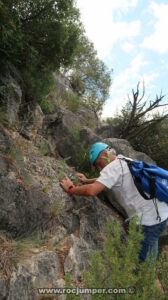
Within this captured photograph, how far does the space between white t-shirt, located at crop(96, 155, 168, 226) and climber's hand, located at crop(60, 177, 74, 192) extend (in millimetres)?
762

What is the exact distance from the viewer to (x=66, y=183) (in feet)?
15.4

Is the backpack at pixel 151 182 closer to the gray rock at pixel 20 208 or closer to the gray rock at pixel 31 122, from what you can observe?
the gray rock at pixel 20 208

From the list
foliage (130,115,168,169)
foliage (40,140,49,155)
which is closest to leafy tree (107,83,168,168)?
foliage (130,115,168,169)

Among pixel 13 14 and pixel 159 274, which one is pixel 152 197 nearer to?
pixel 159 274

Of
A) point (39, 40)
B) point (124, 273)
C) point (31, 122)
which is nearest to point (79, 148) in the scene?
point (31, 122)

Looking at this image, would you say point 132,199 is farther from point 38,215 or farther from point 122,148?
point 122,148

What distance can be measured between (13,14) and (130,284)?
4.62 metres

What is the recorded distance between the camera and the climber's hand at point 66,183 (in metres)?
4.67

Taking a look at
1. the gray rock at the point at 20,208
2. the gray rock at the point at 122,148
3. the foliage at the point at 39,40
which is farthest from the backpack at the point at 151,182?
the foliage at the point at 39,40

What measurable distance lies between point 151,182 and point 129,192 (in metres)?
0.34

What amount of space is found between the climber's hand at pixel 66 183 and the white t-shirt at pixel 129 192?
762mm

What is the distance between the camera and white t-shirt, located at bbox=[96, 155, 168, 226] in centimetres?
401

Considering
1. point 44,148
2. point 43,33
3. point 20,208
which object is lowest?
point 20,208

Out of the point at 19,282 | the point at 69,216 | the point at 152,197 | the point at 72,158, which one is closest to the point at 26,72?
the point at 72,158
